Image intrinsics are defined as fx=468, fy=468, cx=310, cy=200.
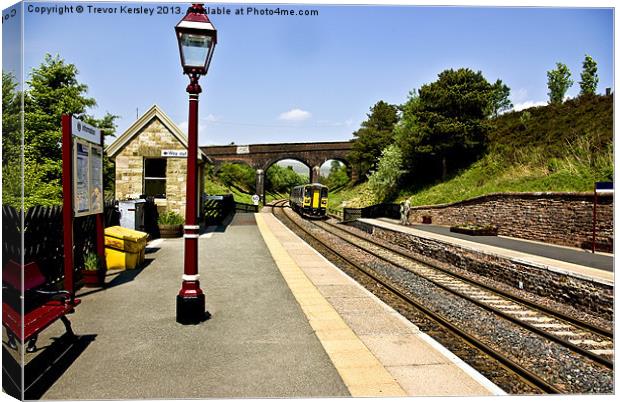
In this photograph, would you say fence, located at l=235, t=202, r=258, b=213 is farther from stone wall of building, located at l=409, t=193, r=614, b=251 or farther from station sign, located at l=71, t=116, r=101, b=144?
station sign, located at l=71, t=116, r=101, b=144

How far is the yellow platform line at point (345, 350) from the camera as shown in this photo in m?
4.23

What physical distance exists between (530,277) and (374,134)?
39681mm

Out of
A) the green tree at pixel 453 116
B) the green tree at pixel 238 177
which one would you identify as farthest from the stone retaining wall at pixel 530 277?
the green tree at pixel 238 177

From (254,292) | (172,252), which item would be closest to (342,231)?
(172,252)

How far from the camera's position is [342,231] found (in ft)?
83.1

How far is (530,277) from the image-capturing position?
10812 mm

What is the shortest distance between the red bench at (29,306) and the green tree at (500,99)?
28.8m

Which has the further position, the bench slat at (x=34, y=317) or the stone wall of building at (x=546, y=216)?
the stone wall of building at (x=546, y=216)

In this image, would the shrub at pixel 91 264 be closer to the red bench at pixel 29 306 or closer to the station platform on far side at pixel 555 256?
the red bench at pixel 29 306

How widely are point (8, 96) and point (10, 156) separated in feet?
1.72

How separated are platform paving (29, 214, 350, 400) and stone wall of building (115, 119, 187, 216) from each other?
9064 mm

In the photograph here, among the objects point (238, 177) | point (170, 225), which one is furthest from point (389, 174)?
point (238, 177)

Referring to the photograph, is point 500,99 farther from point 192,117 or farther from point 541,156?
point 192,117

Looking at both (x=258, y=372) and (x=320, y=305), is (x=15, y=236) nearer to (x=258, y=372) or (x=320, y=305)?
(x=258, y=372)
